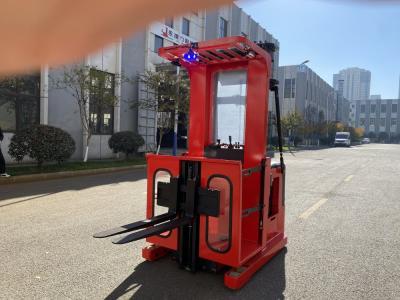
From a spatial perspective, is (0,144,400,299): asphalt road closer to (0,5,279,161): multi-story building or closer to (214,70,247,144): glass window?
(214,70,247,144): glass window

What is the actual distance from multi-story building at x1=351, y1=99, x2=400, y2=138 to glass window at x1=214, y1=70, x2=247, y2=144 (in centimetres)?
13060

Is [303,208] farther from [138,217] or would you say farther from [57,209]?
[57,209]

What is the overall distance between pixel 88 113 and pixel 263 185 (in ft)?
47.8

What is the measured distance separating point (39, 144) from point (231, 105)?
9041 mm

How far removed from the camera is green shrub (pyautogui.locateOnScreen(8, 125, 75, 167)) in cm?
1169

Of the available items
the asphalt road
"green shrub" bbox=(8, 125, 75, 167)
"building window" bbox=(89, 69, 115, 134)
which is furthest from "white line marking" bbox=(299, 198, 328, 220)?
"building window" bbox=(89, 69, 115, 134)

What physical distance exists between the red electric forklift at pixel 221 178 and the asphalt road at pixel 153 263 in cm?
25

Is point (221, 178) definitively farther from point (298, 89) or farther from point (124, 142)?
point (298, 89)

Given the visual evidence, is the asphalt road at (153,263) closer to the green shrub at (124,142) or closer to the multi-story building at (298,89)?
the green shrub at (124,142)

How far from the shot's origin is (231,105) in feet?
16.0

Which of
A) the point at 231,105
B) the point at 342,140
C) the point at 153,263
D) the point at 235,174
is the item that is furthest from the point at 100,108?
the point at 342,140

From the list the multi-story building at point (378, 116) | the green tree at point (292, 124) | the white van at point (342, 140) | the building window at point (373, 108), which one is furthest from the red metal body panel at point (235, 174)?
the building window at point (373, 108)

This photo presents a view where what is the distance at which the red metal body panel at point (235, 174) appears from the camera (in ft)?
12.7

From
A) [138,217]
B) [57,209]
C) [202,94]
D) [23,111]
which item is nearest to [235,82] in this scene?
[202,94]
